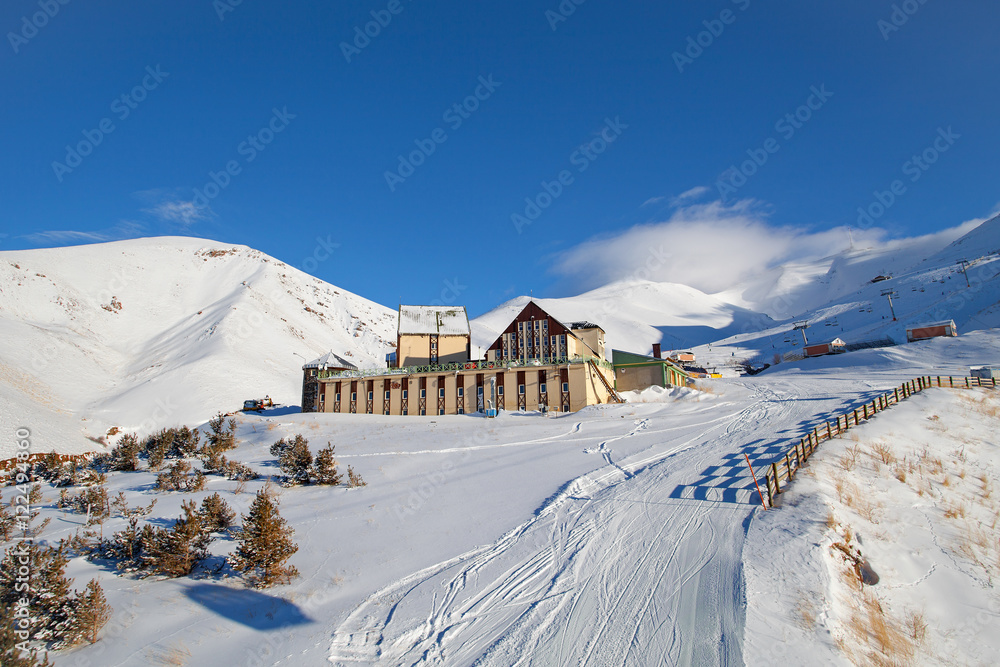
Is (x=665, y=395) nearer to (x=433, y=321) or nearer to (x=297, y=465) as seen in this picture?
(x=433, y=321)

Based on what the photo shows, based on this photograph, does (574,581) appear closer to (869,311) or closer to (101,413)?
(101,413)

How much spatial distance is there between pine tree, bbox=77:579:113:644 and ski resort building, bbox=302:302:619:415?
3132 centimetres

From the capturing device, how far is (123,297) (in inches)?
3310

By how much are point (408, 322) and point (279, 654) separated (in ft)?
140

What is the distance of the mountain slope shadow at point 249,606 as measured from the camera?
8.74 meters

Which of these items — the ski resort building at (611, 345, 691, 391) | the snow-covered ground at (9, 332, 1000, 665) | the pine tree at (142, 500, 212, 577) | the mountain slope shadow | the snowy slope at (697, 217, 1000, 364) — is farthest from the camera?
the snowy slope at (697, 217, 1000, 364)

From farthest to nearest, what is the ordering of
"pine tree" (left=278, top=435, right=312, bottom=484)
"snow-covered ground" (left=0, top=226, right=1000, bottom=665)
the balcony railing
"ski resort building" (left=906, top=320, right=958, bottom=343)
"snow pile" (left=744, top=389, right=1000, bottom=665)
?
"ski resort building" (left=906, top=320, right=958, bottom=343), the balcony railing, "pine tree" (left=278, top=435, right=312, bottom=484), "snow pile" (left=744, top=389, right=1000, bottom=665), "snow-covered ground" (left=0, top=226, right=1000, bottom=665)

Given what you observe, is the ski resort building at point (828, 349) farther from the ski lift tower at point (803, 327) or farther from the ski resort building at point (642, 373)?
the ski resort building at point (642, 373)

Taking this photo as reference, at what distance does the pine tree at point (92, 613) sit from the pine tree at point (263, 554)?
219 centimetres

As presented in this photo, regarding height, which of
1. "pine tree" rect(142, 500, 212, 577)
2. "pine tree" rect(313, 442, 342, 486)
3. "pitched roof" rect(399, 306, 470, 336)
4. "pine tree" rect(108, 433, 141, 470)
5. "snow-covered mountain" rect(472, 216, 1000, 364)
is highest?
"snow-covered mountain" rect(472, 216, 1000, 364)

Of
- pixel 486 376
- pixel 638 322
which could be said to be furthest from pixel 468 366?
pixel 638 322

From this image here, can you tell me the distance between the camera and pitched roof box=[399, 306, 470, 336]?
49.5 metres

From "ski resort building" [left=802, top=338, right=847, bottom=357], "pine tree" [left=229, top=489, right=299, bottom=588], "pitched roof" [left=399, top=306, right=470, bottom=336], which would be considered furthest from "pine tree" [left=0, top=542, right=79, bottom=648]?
"ski resort building" [left=802, top=338, right=847, bottom=357]

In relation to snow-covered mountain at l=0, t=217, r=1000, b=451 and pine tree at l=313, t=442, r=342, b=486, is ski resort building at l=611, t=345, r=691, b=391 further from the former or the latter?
snow-covered mountain at l=0, t=217, r=1000, b=451
